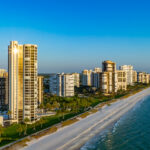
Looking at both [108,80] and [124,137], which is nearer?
[124,137]

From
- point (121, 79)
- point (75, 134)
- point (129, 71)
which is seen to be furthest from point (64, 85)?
point (129, 71)

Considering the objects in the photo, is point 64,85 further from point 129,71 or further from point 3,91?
point 129,71

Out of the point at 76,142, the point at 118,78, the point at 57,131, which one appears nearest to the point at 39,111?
the point at 57,131

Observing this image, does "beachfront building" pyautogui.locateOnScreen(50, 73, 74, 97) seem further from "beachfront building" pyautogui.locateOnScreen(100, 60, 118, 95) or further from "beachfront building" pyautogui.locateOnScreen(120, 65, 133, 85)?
"beachfront building" pyautogui.locateOnScreen(120, 65, 133, 85)

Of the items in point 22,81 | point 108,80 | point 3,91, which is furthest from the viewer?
point 108,80

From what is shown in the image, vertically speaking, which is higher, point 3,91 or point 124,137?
point 3,91

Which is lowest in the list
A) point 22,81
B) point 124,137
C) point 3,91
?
point 124,137

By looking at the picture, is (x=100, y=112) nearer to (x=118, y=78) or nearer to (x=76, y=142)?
(x=76, y=142)

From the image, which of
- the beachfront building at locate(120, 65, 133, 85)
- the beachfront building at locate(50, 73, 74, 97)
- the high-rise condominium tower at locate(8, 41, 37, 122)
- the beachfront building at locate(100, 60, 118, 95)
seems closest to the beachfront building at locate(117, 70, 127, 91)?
the beachfront building at locate(100, 60, 118, 95)
